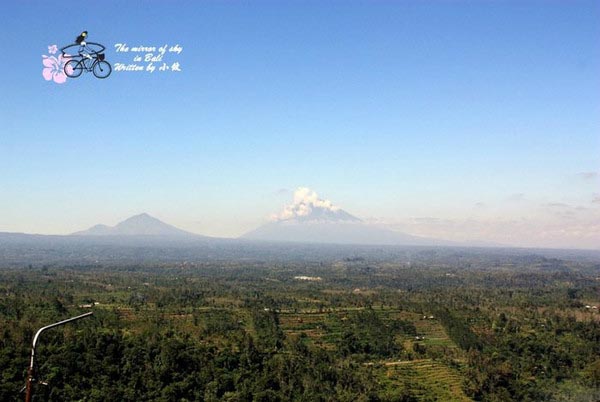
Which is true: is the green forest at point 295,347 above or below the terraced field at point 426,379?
above

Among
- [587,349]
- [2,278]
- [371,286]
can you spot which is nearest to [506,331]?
[587,349]

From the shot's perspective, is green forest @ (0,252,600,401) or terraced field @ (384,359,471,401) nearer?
green forest @ (0,252,600,401)

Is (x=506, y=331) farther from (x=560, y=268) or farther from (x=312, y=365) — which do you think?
(x=560, y=268)

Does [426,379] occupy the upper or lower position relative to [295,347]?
lower

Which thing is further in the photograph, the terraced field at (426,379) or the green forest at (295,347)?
the terraced field at (426,379)

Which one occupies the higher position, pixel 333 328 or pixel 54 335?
pixel 54 335

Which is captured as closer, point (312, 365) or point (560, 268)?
point (312, 365)

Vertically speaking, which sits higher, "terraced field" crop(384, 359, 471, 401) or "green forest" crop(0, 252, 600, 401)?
"green forest" crop(0, 252, 600, 401)

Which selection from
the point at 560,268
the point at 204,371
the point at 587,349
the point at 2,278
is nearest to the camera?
the point at 204,371
